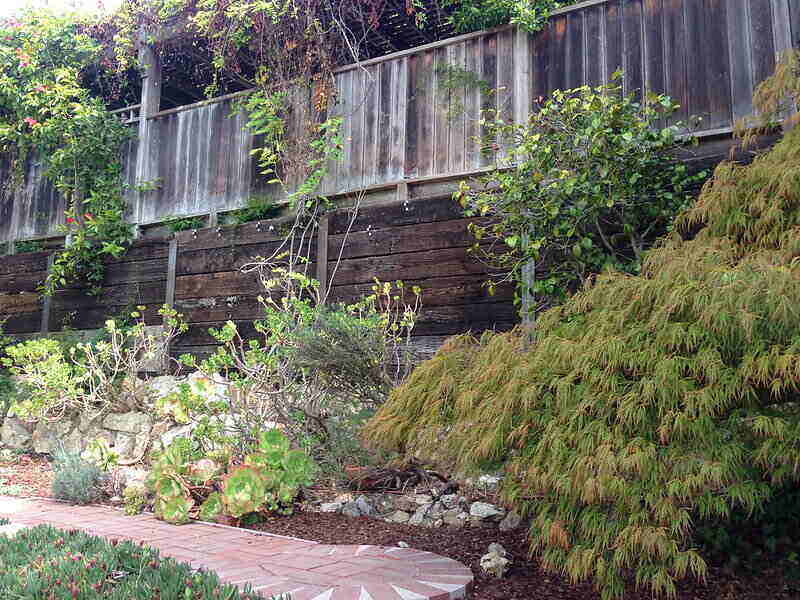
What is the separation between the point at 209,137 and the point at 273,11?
1625mm

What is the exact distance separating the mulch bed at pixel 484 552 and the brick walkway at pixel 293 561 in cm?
17

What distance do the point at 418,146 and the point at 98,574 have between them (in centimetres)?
481

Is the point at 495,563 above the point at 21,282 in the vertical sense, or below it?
below

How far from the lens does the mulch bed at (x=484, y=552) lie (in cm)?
321

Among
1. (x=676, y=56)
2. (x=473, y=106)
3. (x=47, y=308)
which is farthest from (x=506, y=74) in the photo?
(x=47, y=308)

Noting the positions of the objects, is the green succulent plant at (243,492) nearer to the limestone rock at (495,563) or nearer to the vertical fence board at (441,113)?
the limestone rock at (495,563)

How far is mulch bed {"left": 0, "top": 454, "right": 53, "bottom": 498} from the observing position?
19.1 feet

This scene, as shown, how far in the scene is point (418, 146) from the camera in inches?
268

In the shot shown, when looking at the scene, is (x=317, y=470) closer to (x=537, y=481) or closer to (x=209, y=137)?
(x=537, y=481)

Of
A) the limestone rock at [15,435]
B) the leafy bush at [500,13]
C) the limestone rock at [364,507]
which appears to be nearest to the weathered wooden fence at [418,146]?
the leafy bush at [500,13]

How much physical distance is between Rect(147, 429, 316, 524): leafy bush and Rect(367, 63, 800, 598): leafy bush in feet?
5.35

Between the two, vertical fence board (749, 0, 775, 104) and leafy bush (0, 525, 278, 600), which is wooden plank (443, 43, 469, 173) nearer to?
vertical fence board (749, 0, 775, 104)

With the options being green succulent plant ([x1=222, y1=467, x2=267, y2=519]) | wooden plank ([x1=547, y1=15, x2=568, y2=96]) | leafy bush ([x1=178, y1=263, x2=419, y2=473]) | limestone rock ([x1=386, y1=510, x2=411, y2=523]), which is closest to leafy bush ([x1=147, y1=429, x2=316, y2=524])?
green succulent plant ([x1=222, y1=467, x2=267, y2=519])

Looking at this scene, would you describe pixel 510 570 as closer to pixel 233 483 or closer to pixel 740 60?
pixel 233 483
